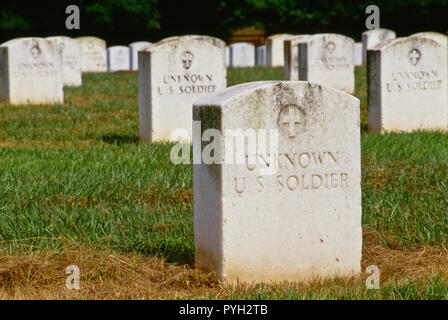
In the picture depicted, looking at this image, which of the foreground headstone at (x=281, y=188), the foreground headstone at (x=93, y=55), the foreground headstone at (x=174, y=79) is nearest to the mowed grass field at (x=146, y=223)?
the foreground headstone at (x=281, y=188)

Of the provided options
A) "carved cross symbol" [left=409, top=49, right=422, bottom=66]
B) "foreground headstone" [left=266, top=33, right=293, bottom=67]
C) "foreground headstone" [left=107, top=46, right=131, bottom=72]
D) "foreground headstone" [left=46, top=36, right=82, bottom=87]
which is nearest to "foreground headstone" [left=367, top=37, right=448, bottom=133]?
"carved cross symbol" [left=409, top=49, right=422, bottom=66]

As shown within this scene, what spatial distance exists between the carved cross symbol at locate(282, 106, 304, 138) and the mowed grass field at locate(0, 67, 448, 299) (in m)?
0.81

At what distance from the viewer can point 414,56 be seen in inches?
386

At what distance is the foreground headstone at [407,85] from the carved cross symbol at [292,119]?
18.1 ft

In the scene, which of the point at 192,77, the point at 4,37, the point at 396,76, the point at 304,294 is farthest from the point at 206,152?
the point at 4,37

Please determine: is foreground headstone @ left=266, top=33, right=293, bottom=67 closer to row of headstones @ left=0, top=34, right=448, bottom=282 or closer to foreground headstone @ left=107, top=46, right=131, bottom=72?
foreground headstone @ left=107, top=46, right=131, bottom=72

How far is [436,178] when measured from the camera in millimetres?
6695

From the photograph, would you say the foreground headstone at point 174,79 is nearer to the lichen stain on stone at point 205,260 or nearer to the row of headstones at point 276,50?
the lichen stain on stone at point 205,260

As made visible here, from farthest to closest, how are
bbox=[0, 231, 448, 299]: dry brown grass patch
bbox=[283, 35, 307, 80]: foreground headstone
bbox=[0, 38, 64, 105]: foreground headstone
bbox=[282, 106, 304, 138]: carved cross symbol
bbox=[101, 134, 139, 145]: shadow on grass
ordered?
bbox=[283, 35, 307, 80]: foreground headstone
bbox=[0, 38, 64, 105]: foreground headstone
bbox=[101, 134, 139, 145]: shadow on grass
bbox=[282, 106, 304, 138]: carved cross symbol
bbox=[0, 231, 448, 299]: dry brown grass patch

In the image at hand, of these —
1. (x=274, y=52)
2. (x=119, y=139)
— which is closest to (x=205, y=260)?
(x=119, y=139)

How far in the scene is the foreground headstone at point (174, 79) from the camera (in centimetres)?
912

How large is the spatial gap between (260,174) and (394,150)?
13.0ft

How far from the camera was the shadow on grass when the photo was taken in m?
9.55

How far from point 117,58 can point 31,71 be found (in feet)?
44.2
